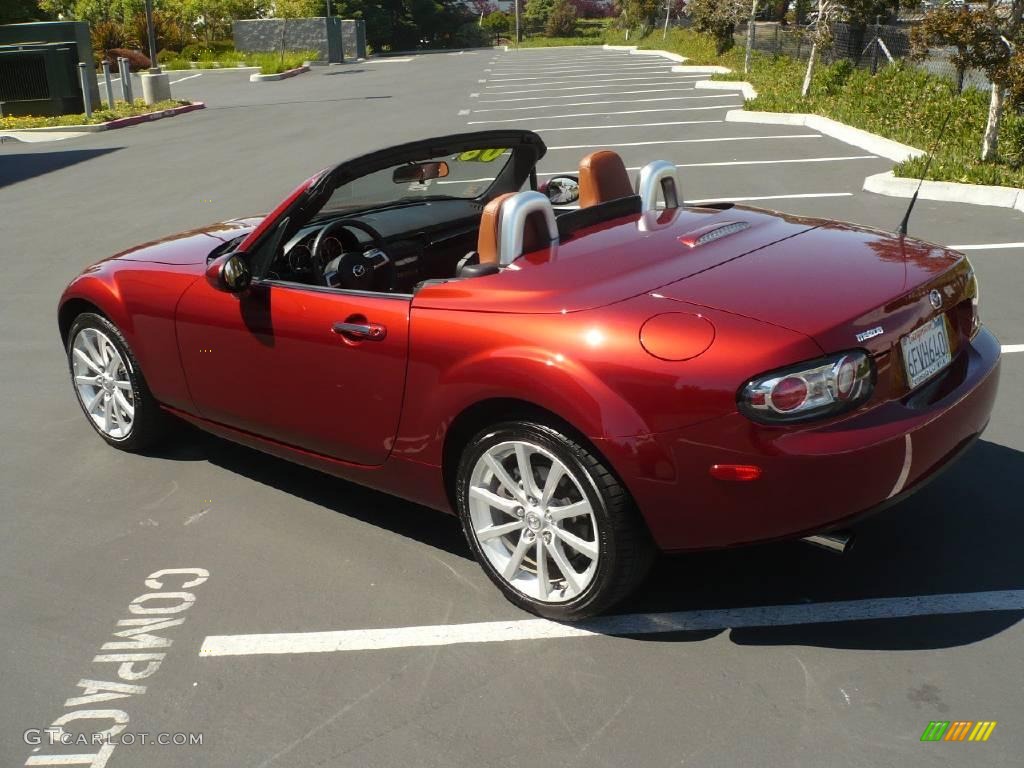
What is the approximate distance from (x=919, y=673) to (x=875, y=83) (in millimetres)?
17083

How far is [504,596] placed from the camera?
4004 millimetres

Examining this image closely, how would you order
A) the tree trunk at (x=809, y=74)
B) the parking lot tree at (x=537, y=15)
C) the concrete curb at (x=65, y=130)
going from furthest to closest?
the parking lot tree at (x=537, y=15)
the concrete curb at (x=65, y=130)
the tree trunk at (x=809, y=74)

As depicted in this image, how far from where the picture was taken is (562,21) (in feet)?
243

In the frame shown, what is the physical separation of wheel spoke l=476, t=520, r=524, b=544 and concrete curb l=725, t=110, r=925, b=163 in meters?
10.3

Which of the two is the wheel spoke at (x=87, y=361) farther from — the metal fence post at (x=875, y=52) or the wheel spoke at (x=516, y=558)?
the metal fence post at (x=875, y=52)

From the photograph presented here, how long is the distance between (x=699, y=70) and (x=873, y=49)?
44.6ft

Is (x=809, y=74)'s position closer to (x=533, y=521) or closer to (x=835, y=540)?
(x=533, y=521)

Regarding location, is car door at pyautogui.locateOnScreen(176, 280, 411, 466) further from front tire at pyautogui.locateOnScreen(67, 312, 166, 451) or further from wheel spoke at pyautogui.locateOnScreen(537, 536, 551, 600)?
wheel spoke at pyautogui.locateOnScreen(537, 536, 551, 600)

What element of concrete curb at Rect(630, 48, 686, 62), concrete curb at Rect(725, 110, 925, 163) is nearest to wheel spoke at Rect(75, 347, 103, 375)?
concrete curb at Rect(725, 110, 925, 163)

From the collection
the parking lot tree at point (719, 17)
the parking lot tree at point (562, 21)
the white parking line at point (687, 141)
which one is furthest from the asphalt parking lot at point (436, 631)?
the parking lot tree at point (562, 21)

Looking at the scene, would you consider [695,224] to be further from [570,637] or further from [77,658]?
[77,658]

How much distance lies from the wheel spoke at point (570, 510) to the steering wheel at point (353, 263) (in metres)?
1.39

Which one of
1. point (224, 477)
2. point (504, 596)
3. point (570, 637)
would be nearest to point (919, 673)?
point (570, 637)

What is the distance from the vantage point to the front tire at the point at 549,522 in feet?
11.4
